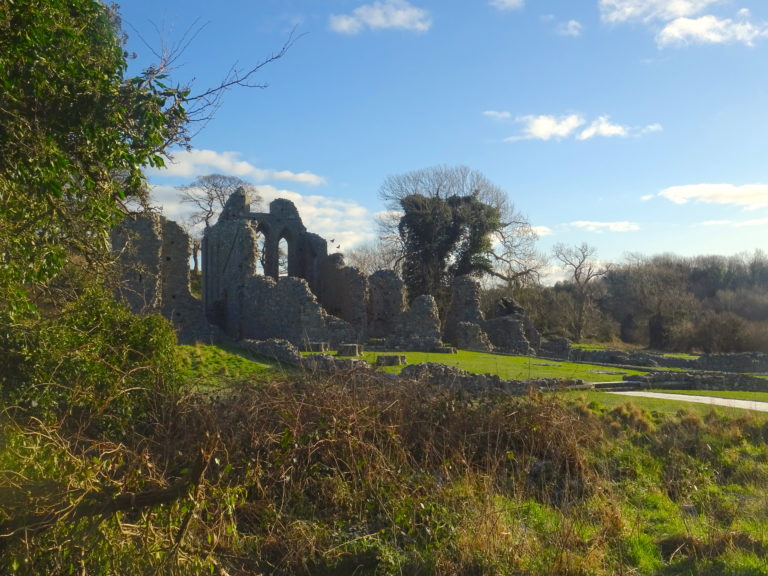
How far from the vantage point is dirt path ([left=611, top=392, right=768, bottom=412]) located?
12812 millimetres

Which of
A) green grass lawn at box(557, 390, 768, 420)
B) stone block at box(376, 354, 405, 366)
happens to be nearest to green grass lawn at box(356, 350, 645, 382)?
stone block at box(376, 354, 405, 366)

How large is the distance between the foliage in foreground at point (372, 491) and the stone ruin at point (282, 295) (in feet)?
33.1

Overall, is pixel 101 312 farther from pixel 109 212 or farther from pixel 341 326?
pixel 341 326

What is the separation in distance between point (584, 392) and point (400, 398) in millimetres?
6662

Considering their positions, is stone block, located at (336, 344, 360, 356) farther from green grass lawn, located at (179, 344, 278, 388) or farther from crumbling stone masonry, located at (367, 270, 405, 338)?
crumbling stone masonry, located at (367, 270, 405, 338)

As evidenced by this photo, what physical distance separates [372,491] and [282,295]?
17788 millimetres

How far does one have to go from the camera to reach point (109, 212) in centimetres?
640

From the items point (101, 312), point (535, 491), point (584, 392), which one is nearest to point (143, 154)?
point (101, 312)

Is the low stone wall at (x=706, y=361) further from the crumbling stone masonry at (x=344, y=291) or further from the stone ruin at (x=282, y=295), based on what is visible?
the crumbling stone masonry at (x=344, y=291)

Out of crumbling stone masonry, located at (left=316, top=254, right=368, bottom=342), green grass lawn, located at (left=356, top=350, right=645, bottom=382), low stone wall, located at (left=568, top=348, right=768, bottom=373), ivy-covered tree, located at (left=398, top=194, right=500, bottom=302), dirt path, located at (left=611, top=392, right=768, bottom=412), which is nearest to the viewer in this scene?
dirt path, located at (left=611, top=392, right=768, bottom=412)

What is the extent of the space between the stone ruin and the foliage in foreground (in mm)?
10074

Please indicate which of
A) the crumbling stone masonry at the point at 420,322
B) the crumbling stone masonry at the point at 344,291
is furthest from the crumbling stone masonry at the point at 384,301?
the crumbling stone masonry at the point at 420,322

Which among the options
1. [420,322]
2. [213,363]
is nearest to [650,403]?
[213,363]

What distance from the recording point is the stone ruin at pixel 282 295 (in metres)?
22.6
